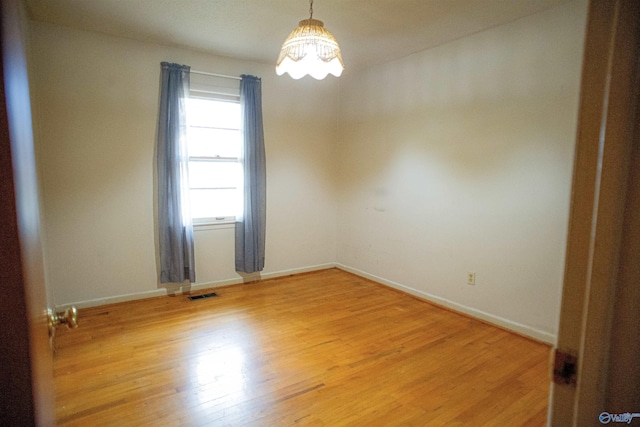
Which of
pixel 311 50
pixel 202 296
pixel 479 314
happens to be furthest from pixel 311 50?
pixel 202 296

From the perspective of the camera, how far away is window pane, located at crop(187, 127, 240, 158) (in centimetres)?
386

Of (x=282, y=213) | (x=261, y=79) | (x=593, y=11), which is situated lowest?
(x=282, y=213)

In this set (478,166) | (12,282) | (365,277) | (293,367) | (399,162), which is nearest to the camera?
(12,282)

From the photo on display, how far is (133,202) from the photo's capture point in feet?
11.6

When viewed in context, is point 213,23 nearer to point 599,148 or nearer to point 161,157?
point 161,157

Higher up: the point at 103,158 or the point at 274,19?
the point at 274,19

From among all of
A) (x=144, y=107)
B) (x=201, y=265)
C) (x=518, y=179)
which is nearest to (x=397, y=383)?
(x=518, y=179)

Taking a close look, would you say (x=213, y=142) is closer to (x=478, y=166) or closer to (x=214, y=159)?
(x=214, y=159)

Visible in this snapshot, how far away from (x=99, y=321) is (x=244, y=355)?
1.58 m

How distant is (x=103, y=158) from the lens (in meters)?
3.37

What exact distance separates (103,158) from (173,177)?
0.67m

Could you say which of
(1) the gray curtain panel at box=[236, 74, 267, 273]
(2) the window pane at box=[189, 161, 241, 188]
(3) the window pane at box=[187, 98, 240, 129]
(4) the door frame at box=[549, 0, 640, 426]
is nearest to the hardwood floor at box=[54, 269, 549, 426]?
(1) the gray curtain panel at box=[236, 74, 267, 273]

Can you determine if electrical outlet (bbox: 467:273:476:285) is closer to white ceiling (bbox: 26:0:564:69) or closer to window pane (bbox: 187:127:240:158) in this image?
white ceiling (bbox: 26:0:564:69)

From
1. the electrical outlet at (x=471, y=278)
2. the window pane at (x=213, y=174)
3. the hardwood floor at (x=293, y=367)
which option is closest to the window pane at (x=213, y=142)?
the window pane at (x=213, y=174)
